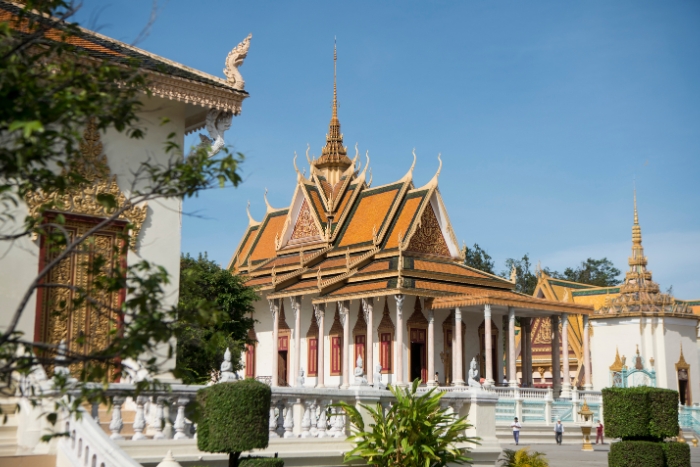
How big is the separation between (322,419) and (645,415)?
5.66 metres

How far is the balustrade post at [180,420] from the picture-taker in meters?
8.98

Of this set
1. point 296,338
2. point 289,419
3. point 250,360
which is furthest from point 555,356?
point 289,419

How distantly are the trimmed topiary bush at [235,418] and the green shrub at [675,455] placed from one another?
7.35m

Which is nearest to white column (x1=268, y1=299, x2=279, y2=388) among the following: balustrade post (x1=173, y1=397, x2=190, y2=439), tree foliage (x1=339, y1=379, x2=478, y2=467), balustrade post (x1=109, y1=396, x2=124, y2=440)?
tree foliage (x1=339, y1=379, x2=478, y2=467)

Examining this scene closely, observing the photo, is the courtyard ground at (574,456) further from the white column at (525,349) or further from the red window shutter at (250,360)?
the red window shutter at (250,360)

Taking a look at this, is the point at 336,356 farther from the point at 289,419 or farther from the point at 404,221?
the point at 289,419

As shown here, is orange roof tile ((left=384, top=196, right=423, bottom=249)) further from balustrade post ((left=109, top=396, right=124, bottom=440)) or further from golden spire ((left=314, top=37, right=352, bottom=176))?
balustrade post ((left=109, top=396, right=124, bottom=440))

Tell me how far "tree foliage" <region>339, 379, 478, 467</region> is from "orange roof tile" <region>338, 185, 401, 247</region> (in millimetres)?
22913

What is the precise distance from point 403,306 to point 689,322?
1041 cm

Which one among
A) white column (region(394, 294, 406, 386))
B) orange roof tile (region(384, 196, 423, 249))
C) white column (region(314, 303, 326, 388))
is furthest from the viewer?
orange roof tile (region(384, 196, 423, 249))

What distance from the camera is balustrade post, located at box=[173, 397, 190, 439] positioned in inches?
353

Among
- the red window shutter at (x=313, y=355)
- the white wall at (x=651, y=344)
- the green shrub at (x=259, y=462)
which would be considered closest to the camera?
the green shrub at (x=259, y=462)

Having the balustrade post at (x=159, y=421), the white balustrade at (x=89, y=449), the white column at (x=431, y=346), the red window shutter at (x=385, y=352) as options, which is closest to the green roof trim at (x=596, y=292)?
the white column at (x=431, y=346)

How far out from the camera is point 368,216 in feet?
115
